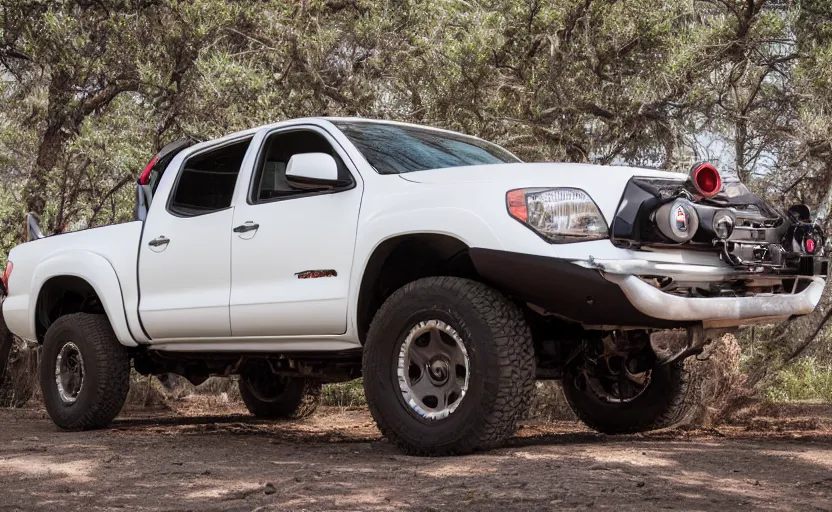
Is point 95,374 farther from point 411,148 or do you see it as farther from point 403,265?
point 411,148

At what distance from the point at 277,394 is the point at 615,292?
488 centimetres

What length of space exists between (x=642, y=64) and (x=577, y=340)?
198 inches

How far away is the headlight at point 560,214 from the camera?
191 inches

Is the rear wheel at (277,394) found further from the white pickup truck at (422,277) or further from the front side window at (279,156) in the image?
the front side window at (279,156)

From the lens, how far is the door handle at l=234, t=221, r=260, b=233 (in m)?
6.25

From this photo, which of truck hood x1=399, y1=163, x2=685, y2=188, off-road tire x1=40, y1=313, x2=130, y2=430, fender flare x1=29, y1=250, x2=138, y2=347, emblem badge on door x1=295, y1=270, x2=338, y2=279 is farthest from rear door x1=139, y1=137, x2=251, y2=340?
truck hood x1=399, y1=163, x2=685, y2=188

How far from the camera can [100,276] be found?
7328 millimetres

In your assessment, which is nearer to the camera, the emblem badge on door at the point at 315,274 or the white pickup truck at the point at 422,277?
the white pickup truck at the point at 422,277

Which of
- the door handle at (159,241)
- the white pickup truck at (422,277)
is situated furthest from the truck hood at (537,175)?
the door handle at (159,241)

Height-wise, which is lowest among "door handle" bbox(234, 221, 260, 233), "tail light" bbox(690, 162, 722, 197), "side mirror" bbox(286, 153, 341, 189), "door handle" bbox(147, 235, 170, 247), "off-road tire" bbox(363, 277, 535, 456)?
"off-road tire" bbox(363, 277, 535, 456)

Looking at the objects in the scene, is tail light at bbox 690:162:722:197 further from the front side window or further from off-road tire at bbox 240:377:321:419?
off-road tire at bbox 240:377:321:419

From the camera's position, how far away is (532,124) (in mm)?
9758

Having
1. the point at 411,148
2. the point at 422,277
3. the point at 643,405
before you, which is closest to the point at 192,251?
the point at 411,148

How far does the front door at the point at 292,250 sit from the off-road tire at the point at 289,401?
264cm
